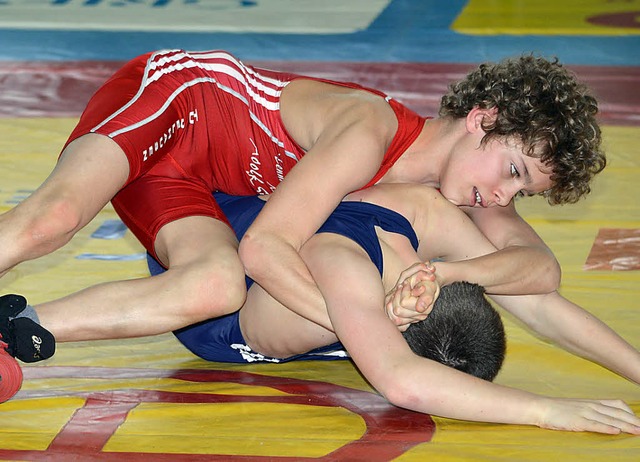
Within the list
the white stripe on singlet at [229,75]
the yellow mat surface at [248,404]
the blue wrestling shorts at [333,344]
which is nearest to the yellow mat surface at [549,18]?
the yellow mat surface at [248,404]

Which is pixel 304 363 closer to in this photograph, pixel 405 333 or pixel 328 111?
pixel 405 333

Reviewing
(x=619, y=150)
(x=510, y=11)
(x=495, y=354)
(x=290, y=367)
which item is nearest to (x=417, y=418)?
(x=495, y=354)

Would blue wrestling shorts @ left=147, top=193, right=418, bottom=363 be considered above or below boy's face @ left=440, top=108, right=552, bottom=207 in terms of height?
below

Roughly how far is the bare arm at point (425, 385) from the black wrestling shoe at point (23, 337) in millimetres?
677

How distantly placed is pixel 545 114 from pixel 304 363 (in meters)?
→ 0.92

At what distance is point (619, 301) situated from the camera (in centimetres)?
333

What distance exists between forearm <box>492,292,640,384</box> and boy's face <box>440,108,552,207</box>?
0.30m

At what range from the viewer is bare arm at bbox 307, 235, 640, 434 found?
7.95 feet

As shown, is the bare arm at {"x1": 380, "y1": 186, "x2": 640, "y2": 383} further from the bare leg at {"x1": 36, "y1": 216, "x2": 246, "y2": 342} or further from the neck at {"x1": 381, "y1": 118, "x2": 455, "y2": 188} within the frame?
the bare leg at {"x1": 36, "y1": 216, "x2": 246, "y2": 342}

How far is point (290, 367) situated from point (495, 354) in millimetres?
643

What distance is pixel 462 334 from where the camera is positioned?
250 cm

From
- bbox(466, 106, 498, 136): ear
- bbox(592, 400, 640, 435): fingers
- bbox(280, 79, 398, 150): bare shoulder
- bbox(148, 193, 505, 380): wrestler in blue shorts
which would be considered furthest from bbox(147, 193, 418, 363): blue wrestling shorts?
bbox(592, 400, 640, 435): fingers

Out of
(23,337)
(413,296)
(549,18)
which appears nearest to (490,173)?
(413,296)

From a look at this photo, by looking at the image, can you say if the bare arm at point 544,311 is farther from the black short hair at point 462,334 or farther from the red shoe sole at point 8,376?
the red shoe sole at point 8,376
